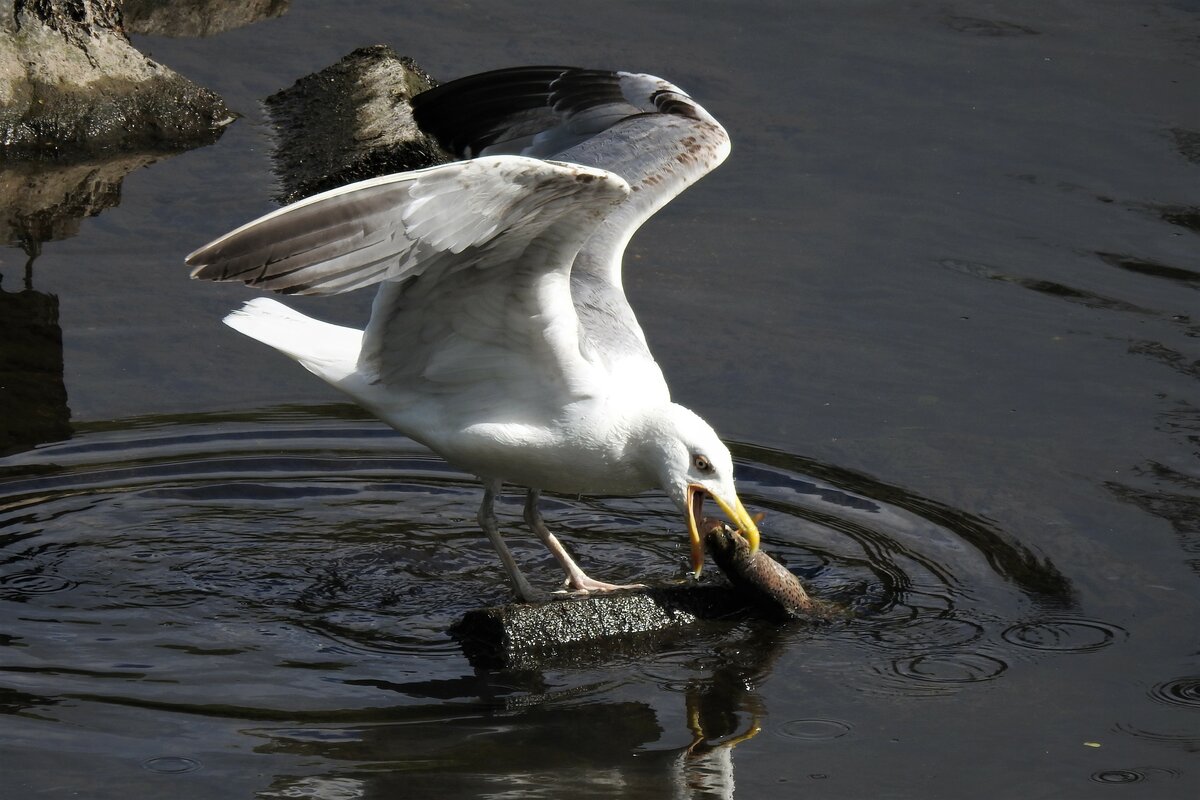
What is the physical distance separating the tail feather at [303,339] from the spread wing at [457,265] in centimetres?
9

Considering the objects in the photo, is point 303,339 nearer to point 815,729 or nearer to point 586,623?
point 586,623

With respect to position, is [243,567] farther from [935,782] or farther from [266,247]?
[935,782]

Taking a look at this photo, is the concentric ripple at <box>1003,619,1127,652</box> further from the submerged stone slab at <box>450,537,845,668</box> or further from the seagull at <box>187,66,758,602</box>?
the seagull at <box>187,66,758,602</box>

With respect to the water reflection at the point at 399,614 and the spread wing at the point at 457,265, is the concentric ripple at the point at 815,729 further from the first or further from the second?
the spread wing at the point at 457,265

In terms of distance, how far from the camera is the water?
18.2 feet

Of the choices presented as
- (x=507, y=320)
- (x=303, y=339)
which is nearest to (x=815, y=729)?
(x=507, y=320)

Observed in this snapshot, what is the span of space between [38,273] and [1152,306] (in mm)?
5947

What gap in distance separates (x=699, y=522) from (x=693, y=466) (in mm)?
236

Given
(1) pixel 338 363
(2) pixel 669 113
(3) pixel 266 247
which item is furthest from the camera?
(2) pixel 669 113

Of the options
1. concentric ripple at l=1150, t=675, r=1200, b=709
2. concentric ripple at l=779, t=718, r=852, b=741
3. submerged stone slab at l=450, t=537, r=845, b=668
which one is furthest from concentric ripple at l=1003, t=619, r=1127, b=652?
concentric ripple at l=779, t=718, r=852, b=741

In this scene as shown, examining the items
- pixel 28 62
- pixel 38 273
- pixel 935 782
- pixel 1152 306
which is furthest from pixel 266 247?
pixel 28 62

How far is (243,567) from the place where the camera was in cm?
682

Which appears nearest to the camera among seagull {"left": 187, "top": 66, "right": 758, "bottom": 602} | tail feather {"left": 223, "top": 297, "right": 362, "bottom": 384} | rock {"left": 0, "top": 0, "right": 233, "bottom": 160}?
seagull {"left": 187, "top": 66, "right": 758, "bottom": 602}

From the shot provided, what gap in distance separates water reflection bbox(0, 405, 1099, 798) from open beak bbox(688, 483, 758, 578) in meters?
0.32
